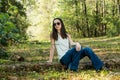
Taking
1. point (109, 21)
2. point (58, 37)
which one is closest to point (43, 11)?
point (109, 21)

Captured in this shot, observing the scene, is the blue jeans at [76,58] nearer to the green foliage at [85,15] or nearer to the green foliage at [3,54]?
the green foliage at [3,54]

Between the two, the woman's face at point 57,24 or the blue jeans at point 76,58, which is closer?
the blue jeans at point 76,58

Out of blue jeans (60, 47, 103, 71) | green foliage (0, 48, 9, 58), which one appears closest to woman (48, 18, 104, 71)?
blue jeans (60, 47, 103, 71)

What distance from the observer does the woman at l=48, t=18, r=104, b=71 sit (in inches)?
393

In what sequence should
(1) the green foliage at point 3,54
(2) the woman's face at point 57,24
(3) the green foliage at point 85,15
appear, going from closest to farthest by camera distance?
(2) the woman's face at point 57,24
(1) the green foliage at point 3,54
(3) the green foliage at point 85,15

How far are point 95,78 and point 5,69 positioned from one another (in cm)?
277

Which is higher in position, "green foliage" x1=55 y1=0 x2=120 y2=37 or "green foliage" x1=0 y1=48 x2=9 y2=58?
"green foliage" x1=0 y1=48 x2=9 y2=58

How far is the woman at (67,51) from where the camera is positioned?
9.98 metres

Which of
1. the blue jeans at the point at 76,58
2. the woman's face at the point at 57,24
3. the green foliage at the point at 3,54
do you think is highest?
the woman's face at the point at 57,24

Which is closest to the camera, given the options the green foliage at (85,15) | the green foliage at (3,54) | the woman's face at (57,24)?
the woman's face at (57,24)

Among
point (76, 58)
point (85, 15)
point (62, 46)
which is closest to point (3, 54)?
point (62, 46)

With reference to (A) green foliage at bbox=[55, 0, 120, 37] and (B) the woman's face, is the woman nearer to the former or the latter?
(B) the woman's face

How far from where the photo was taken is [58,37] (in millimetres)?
10930

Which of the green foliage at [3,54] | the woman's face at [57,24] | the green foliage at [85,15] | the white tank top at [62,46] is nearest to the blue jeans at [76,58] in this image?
the white tank top at [62,46]
